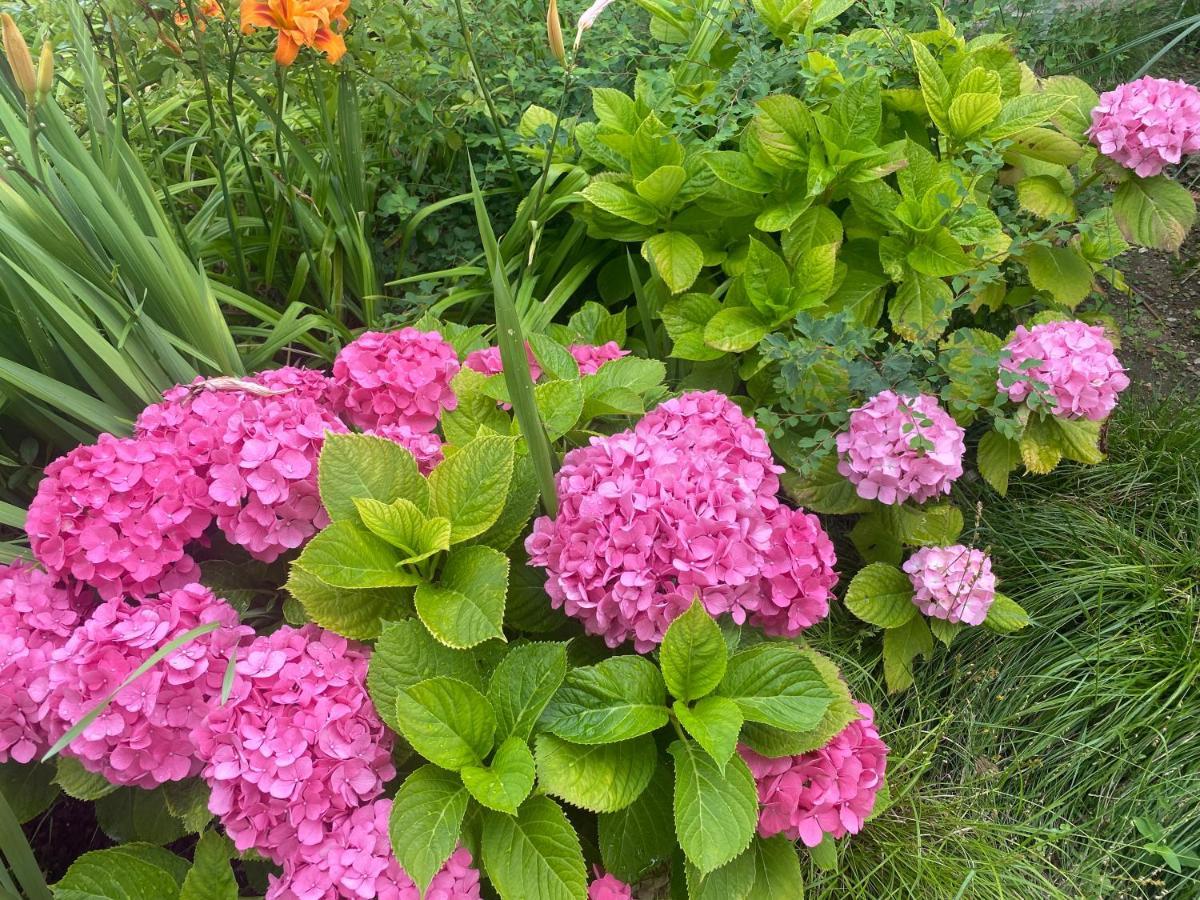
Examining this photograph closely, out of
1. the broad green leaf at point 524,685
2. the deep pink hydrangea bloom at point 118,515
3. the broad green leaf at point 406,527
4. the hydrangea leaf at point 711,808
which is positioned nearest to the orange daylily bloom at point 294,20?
the deep pink hydrangea bloom at point 118,515

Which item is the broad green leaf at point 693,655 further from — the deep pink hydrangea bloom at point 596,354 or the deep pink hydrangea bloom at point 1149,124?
the deep pink hydrangea bloom at point 1149,124

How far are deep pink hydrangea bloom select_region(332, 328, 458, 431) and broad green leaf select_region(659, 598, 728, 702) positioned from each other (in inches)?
27.5

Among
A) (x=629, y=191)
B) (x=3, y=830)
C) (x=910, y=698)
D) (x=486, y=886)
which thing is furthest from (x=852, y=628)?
(x=3, y=830)

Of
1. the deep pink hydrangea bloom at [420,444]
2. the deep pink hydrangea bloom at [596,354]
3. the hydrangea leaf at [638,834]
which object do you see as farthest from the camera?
the deep pink hydrangea bloom at [596,354]

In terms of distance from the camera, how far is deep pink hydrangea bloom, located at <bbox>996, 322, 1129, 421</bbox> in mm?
1793

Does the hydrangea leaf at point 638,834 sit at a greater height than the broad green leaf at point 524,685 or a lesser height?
lesser

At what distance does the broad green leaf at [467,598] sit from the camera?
1193mm

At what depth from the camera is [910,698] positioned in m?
1.90

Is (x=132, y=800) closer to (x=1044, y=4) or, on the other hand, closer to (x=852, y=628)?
(x=852, y=628)

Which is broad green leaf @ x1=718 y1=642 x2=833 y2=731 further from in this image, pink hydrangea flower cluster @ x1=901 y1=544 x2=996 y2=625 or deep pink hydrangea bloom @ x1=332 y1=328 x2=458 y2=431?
deep pink hydrangea bloom @ x1=332 y1=328 x2=458 y2=431

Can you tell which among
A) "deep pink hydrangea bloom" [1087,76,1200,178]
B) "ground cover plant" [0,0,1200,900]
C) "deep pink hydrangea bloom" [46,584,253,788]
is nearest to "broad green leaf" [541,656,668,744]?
"ground cover plant" [0,0,1200,900]

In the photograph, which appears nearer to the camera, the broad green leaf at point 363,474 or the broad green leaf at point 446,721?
the broad green leaf at point 446,721

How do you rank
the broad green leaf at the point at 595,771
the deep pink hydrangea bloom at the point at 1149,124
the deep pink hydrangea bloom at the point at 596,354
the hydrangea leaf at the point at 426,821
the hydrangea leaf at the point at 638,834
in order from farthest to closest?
the deep pink hydrangea bloom at the point at 1149,124 < the deep pink hydrangea bloom at the point at 596,354 < the hydrangea leaf at the point at 638,834 < the broad green leaf at the point at 595,771 < the hydrangea leaf at the point at 426,821

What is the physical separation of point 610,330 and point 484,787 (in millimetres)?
1172
